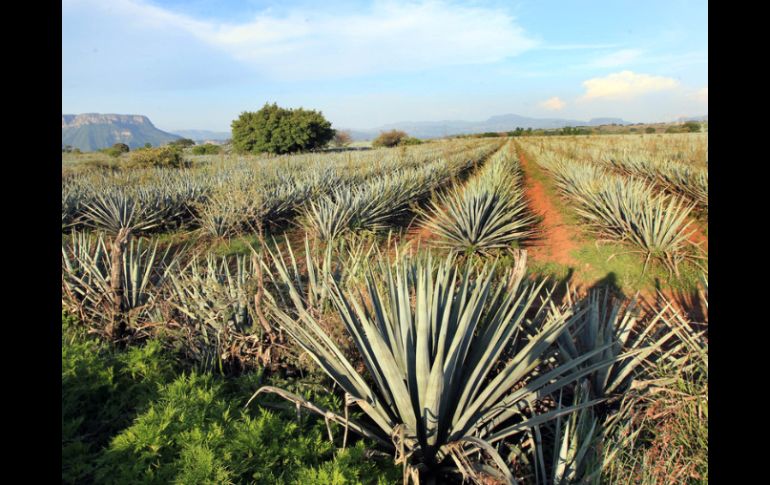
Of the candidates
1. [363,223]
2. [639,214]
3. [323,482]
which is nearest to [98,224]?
[363,223]

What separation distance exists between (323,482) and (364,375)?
1.11 m

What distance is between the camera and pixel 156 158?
19.0 metres

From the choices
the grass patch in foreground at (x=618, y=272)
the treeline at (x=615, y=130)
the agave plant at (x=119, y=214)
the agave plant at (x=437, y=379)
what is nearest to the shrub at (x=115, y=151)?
the agave plant at (x=119, y=214)

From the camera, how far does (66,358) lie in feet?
7.38

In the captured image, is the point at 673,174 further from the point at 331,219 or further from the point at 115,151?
the point at 115,151

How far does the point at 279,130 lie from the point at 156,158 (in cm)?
1863

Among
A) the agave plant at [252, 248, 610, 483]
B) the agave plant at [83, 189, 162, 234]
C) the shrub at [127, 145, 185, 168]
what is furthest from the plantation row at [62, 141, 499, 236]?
the shrub at [127, 145, 185, 168]

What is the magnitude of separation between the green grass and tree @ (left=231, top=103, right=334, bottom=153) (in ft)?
116

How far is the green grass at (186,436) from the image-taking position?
1502 mm

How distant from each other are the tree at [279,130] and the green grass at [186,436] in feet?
116

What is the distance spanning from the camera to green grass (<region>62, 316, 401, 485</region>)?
150 centimetres

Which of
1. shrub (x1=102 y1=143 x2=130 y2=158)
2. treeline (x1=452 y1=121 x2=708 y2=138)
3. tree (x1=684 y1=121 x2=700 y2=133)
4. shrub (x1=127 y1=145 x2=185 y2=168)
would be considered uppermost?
treeline (x1=452 y1=121 x2=708 y2=138)

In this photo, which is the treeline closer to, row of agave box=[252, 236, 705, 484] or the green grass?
row of agave box=[252, 236, 705, 484]
